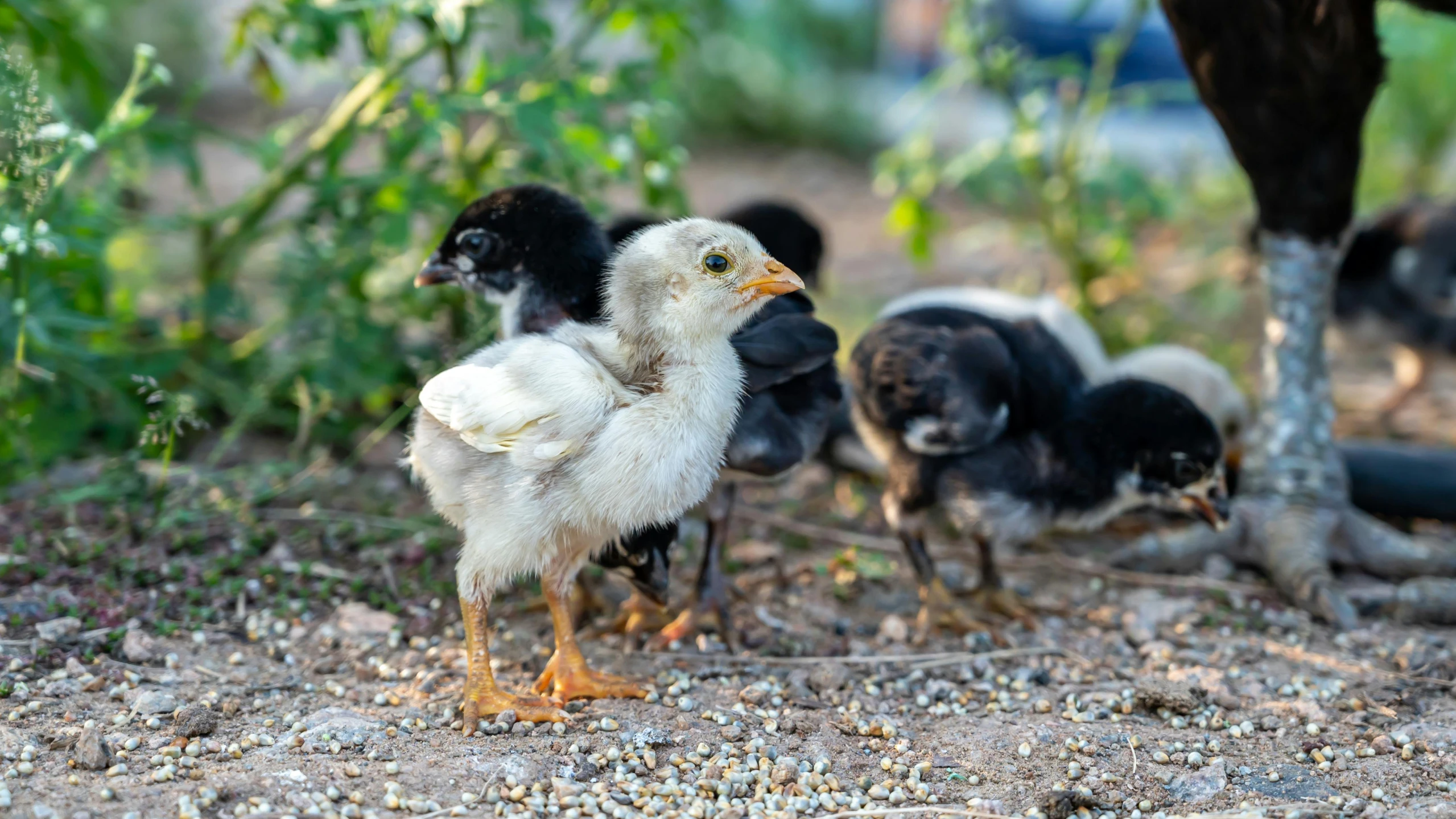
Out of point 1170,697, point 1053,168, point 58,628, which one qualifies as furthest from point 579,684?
point 1053,168

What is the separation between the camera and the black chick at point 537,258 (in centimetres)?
338

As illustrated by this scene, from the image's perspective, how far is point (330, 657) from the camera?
333 cm

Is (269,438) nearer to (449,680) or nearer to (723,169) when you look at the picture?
(449,680)

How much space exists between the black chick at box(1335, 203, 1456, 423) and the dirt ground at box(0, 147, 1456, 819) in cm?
191

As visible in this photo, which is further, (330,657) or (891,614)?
(891,614)

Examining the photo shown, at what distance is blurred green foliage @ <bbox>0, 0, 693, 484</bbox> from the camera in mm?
3895

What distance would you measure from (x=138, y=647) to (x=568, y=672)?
3.69 ft

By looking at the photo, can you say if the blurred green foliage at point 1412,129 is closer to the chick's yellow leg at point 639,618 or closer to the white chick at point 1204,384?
the white chick at point 1204,384

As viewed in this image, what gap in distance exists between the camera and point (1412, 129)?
729 centimetres

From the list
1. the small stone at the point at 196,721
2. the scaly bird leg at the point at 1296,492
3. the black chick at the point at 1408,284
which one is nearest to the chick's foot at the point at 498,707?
the small stone at the point at 196,721

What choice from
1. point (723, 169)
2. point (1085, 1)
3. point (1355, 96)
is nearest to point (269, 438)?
point (1085, 1)

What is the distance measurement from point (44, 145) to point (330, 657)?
5.14 ft

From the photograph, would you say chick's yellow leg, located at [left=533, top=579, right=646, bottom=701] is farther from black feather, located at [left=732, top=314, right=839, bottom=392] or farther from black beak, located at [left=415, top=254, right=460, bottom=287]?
black beak, located at [left=415, top=254, right=460, bottom=287]

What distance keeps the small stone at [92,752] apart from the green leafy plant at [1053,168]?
359 cm
